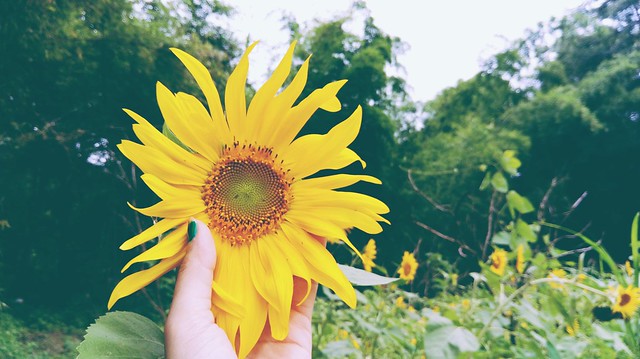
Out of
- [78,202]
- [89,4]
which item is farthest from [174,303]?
[78,202]

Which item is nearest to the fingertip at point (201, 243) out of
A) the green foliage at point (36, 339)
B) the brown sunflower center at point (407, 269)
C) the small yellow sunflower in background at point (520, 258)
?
the small yellow sunflower in background at point (520, 258)

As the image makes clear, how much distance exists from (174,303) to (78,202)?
4.72m

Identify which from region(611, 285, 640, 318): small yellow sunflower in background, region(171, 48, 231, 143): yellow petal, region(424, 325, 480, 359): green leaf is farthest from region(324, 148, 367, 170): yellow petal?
region(611, 285, 640, 318): small yellow sunflower in background

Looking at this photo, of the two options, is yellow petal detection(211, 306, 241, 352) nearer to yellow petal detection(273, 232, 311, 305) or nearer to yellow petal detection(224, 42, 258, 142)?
yellow petal detection(273, 232, 311, 305)

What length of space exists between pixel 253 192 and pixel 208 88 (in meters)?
0.15

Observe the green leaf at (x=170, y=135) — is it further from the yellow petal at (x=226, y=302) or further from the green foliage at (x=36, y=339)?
the green foliage at (x=36, y=339)

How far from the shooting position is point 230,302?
18.1 inches

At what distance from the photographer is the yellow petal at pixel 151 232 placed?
1.24 ft

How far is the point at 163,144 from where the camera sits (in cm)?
42

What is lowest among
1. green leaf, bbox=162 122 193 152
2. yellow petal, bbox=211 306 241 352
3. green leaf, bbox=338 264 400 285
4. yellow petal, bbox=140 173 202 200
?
yellow petal, bbox=211 306 241 352

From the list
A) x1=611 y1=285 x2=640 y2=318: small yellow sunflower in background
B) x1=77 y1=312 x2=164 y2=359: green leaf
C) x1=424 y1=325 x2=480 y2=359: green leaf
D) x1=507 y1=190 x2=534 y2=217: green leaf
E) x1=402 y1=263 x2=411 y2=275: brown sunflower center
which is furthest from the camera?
x1=402 y1=263 x2=411 y2=275: brown sunflower center

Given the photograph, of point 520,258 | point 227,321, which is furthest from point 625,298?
→ point 227,321

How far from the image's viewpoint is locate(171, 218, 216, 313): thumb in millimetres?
423

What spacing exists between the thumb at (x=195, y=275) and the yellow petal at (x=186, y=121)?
0.08 metres
